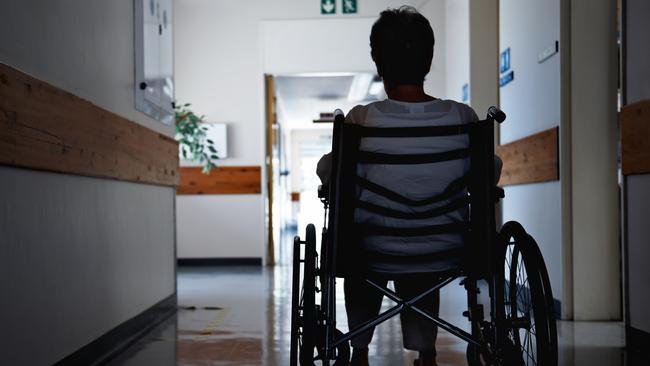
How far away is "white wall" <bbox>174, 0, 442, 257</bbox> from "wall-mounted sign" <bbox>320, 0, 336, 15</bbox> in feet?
0.14

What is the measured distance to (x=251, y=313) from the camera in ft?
13.0

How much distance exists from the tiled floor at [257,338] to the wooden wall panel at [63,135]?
807 millimetres

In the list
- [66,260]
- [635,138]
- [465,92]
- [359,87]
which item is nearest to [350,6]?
[465,92]

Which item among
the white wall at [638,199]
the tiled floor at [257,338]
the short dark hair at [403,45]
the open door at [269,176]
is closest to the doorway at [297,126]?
the open door at [269,176]

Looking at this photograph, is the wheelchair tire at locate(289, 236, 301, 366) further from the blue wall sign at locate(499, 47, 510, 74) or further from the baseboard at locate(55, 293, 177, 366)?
the blue wall sign at locate(499, 47, 510, 74)

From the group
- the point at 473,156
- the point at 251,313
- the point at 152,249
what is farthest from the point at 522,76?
the point at 473,156

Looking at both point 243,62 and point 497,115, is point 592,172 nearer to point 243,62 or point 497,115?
point 497,115

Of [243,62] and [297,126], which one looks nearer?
[243,62]

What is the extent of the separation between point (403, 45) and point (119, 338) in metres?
1.96

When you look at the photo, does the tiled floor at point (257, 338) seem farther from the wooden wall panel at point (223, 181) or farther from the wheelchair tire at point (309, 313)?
the wooden wall panel at point (223, 181)

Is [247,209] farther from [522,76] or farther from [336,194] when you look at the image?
[336,194]

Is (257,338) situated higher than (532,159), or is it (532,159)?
(532,159)

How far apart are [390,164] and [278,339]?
167cm

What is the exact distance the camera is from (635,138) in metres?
2.88
